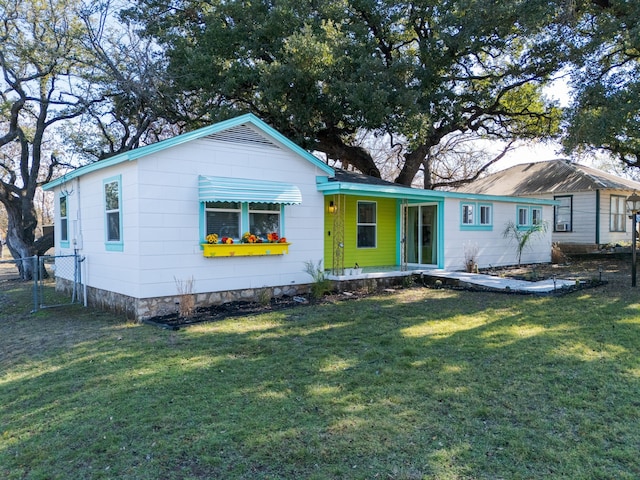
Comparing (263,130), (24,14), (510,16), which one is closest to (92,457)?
(263,130)

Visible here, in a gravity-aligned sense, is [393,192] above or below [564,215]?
above

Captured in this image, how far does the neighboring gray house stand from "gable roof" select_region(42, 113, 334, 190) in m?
14.0

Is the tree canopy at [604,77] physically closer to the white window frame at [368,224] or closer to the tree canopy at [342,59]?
the tree canopy at [342,59]

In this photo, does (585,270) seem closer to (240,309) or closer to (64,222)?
(240,309)

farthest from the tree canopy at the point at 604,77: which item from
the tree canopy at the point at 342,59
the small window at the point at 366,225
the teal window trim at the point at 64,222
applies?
the teal window trim at the point at 64,222

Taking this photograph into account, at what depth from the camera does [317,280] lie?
31.4ft

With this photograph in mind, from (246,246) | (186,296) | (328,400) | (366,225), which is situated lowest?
(328,400)

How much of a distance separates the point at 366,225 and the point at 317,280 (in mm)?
3032

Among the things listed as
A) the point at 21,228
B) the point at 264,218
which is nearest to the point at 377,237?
the point at 264,218

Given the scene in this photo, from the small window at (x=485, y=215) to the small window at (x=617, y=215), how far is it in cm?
955

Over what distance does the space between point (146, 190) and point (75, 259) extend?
3.63 meters

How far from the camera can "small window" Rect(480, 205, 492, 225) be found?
13.3 meters

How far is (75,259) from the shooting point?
31.7 feet

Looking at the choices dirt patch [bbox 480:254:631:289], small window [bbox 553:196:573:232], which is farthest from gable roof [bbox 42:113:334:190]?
small window [bbox 553:196:573:232]
